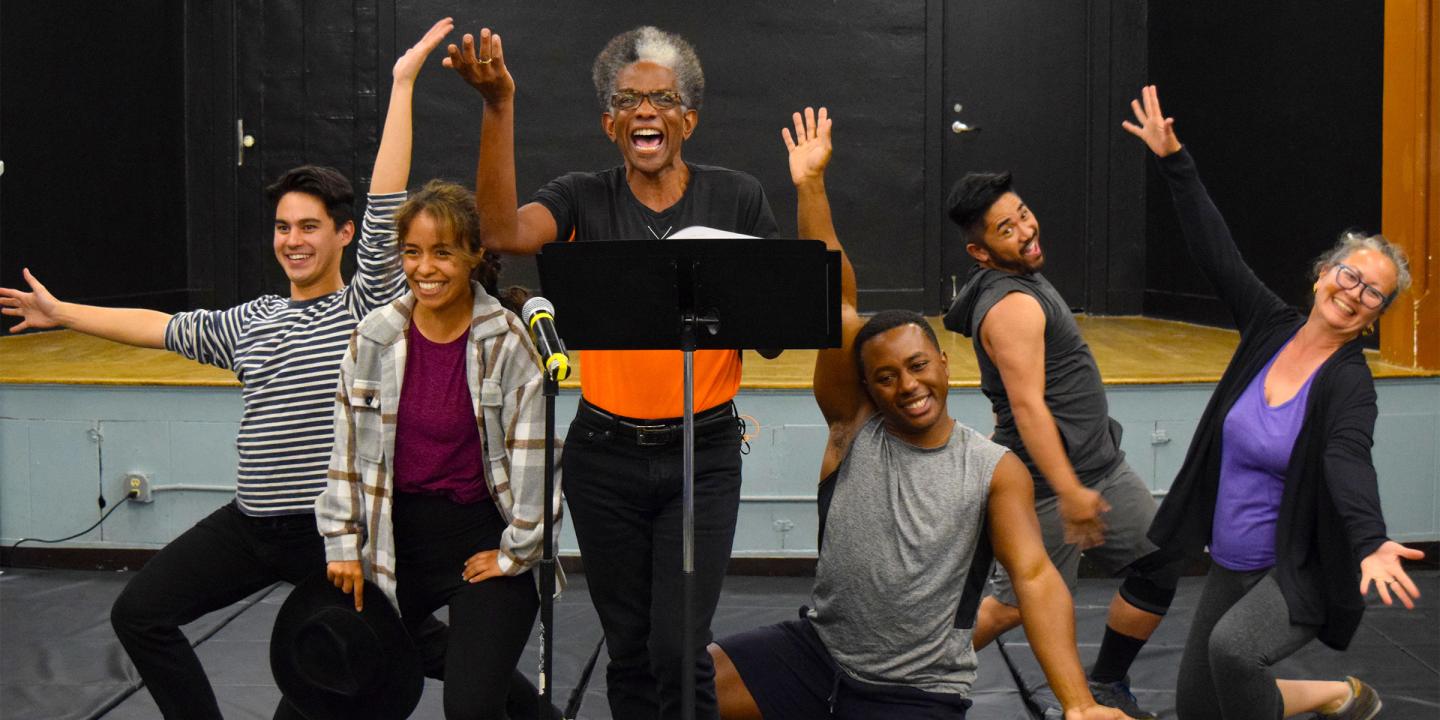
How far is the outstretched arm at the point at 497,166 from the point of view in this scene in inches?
104

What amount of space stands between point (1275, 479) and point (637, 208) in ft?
5.02

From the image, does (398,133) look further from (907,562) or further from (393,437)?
(907,562)

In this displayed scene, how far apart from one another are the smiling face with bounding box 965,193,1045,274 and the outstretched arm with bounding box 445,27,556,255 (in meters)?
1.27

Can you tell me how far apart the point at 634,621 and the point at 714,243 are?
0.83 metres

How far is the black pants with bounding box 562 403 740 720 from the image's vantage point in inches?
114

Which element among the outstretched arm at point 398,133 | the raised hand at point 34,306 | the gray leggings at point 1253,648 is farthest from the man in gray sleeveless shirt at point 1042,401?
the raised hand at point 34,306

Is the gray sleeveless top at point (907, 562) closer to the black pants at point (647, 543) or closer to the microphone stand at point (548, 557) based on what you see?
the black pants at point (647, 543)

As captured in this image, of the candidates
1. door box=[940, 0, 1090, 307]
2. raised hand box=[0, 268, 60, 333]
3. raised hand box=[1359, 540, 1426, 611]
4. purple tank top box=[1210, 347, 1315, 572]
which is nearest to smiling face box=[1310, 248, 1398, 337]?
purple tank top box=[1210, 347, 1315, 572]

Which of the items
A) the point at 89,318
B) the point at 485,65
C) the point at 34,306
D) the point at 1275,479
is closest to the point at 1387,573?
the point at 1275,479

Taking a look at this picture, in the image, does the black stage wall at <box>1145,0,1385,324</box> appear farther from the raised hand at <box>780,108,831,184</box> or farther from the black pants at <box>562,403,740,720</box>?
the black pants at <box>562,403,740,720</box>

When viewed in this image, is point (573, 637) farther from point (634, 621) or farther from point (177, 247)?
point (177, 247)

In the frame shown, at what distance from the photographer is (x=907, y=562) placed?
9.42ft

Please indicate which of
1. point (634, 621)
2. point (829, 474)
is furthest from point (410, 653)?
point (829, 474)

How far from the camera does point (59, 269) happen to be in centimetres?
753
